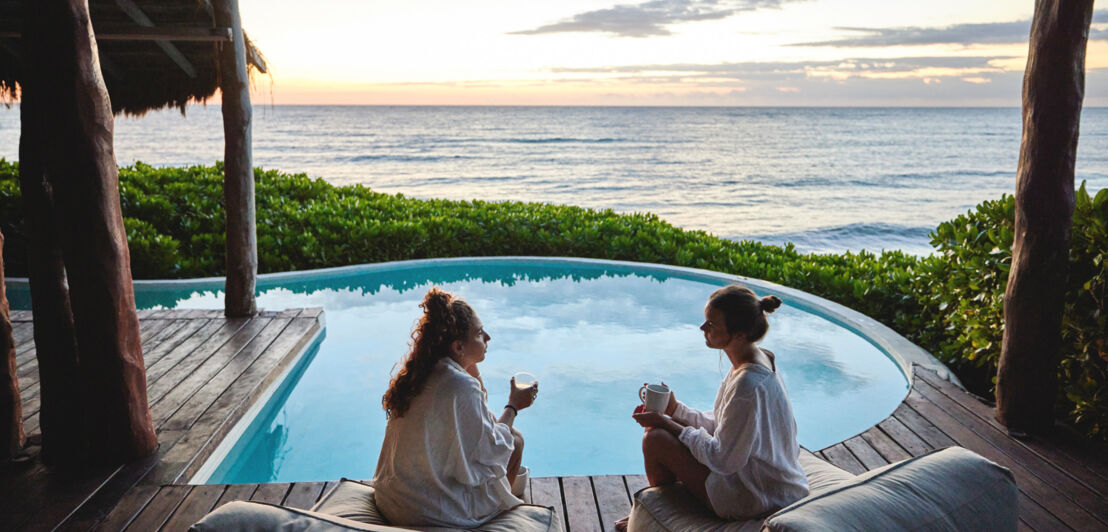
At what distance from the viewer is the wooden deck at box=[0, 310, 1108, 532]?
2.87 metres

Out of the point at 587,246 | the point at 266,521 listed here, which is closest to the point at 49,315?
the point at 266,521

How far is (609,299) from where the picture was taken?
7359 mm

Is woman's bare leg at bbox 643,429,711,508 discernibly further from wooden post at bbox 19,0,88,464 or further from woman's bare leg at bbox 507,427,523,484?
wooden post at bbox 19,0,88,464

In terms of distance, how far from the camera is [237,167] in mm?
5453

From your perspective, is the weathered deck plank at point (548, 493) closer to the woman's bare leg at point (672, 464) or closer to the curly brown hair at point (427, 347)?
the woman's bare leg at point (672, 464)

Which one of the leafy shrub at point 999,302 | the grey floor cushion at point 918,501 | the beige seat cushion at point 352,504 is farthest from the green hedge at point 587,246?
the beige seat cushion at point 352,504

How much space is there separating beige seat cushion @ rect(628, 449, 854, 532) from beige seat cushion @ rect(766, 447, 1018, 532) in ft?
1.21

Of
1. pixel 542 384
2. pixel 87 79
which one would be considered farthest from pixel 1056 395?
pixel 87 79

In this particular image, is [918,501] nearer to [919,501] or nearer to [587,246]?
[919,501]

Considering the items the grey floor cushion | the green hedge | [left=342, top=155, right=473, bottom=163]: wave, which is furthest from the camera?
[left=342, top=155, right=473, bottom=163]: wave

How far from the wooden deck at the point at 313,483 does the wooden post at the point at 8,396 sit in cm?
20

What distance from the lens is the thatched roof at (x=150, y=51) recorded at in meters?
5.64

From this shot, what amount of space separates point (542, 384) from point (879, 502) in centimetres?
365

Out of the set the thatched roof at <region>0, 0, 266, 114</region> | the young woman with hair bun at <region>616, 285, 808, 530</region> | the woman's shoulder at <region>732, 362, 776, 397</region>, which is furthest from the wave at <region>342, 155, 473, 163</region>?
the woman's shoulder at <region>732, 362, 776, 397</region>
